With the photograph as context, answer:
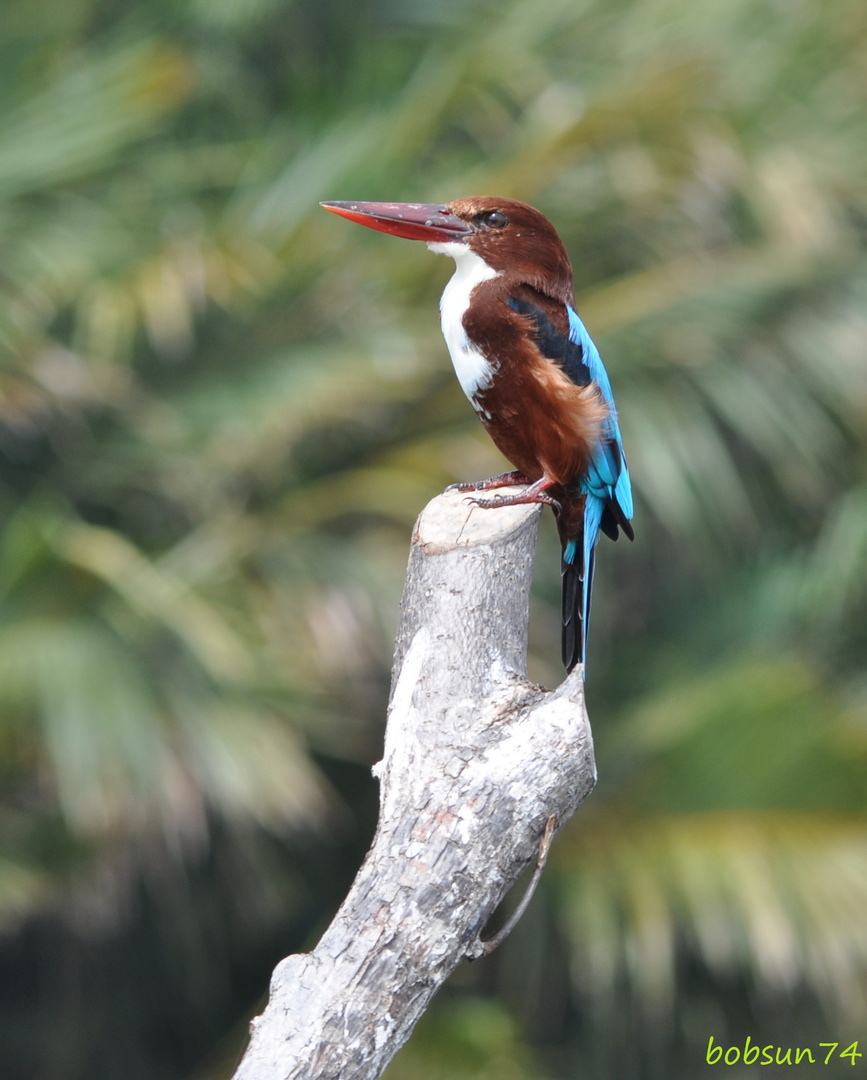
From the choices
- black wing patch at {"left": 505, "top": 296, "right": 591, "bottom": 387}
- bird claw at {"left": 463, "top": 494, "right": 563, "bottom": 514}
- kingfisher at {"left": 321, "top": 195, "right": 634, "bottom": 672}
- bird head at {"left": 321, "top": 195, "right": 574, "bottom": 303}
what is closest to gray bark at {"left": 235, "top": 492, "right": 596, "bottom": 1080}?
bird claw at {"left": 463, "top": 494, "right": 563, "bottom": 514}

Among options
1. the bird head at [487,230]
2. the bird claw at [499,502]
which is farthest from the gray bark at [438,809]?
the bird head at [487,230]

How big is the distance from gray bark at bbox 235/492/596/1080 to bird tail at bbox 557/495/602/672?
0.42 metres

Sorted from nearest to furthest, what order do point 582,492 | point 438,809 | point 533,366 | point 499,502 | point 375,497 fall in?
point 438,809 < point 499,502 < point 533,366 < point 582,492 < point 375,497

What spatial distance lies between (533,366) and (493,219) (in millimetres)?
359

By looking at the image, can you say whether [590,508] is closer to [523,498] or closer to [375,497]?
[523,498]

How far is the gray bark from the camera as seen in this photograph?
145cm

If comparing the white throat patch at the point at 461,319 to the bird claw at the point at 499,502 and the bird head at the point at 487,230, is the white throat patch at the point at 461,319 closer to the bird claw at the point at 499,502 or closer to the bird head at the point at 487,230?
the bird head at the point at 487,230

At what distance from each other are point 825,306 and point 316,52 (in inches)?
86.9

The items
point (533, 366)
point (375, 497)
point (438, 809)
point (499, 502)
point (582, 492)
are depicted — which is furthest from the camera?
point (375, 497)

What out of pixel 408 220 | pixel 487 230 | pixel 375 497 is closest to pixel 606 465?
pixel 487 230

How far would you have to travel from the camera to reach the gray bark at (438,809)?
1.45 m

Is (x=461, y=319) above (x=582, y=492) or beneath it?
above

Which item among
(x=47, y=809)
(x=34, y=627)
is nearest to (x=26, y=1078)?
(x=47, y=809)

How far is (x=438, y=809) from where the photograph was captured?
162cm
